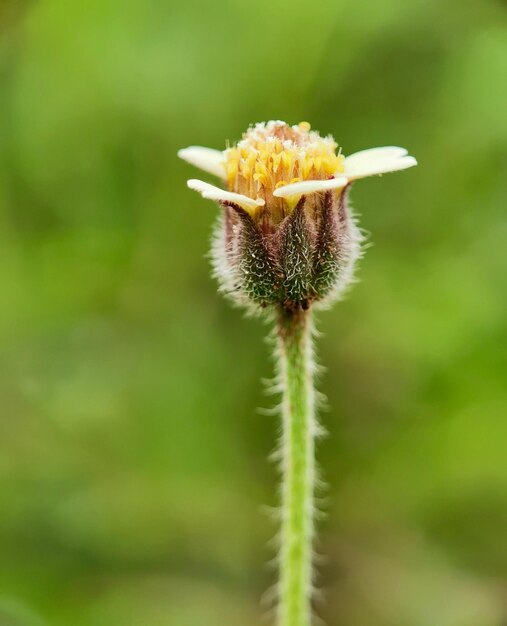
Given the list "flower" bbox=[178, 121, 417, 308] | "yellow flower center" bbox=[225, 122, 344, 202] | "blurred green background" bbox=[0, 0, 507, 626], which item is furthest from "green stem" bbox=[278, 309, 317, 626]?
"blurred green background" bbox=[0, 0, 507, 626]

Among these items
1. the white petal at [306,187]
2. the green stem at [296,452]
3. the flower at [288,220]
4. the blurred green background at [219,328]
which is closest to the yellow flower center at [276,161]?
the flower at [288,220]

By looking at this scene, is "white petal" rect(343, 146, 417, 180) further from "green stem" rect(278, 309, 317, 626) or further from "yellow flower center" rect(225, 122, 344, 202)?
"green stem" rect(278, 309, 317, 626)

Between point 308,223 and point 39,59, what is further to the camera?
point 39,59

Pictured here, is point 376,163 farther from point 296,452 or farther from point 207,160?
point 296,452

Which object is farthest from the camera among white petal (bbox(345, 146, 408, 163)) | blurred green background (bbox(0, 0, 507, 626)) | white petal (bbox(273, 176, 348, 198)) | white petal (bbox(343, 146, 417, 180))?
blurred green background (bbox(0, 0, 507, 626))

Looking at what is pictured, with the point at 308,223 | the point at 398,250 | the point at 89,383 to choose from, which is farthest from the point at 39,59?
the point at 308,223

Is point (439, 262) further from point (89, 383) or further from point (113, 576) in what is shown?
point (113, 576)
